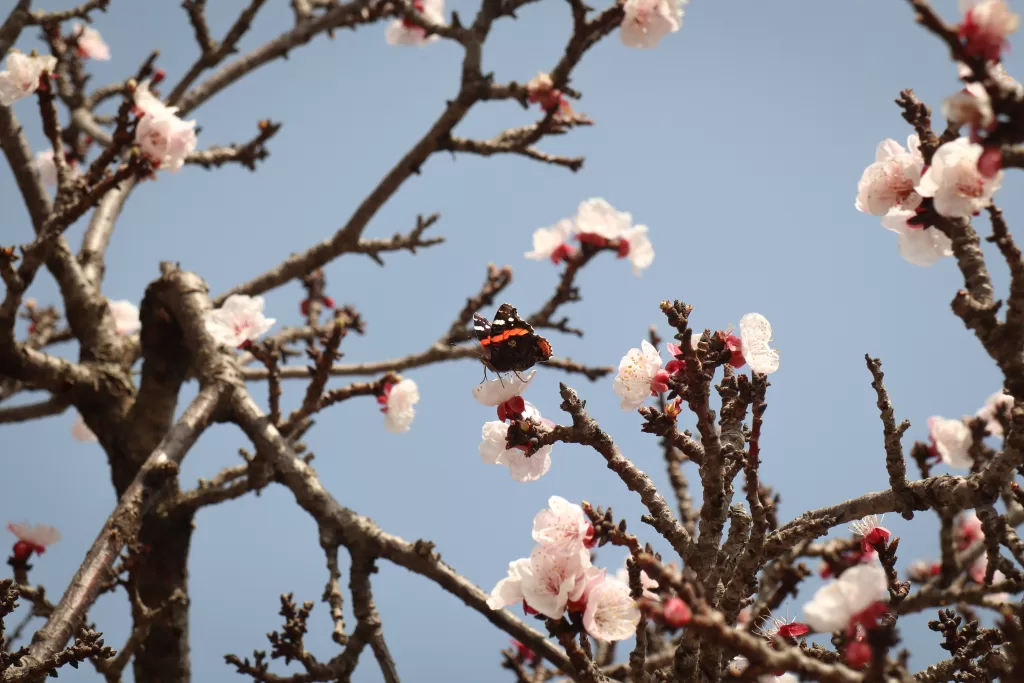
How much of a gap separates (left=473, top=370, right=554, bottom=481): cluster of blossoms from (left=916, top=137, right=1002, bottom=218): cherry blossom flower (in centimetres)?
116

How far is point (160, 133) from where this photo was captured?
401 centimetres

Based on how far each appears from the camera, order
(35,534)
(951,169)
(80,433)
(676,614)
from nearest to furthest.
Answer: (676,614), (951,169), (35,534), (80,433)

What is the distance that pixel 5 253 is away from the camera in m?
3.30

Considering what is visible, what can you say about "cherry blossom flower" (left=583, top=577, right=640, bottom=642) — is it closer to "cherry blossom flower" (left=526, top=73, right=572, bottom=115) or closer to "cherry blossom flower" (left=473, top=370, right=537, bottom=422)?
"cherry blossom flower" (left=473, top=370, right=537, bottom=422)

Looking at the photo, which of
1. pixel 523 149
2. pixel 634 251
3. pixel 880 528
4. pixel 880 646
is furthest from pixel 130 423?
pixel 880 646

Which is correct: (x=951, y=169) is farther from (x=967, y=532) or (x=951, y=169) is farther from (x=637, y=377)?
(x=967, y=532)

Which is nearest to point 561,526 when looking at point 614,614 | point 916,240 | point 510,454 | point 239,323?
point 510,454

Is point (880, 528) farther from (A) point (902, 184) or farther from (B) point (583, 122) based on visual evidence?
(B) point (583, 122)

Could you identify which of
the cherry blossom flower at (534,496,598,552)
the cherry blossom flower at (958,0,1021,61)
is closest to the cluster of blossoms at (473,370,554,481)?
the cherry blossom flower at (534,496,598,552)

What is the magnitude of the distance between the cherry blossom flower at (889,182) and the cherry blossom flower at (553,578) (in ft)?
4.45

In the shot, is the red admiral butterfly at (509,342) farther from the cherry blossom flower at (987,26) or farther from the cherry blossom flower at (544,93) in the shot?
the cherry blossom flower at (544,93)

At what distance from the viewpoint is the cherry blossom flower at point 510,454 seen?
2307 millimetres

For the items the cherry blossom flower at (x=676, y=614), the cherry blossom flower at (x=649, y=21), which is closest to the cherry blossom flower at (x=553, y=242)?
the cherry blossom flower at (x=649, y=21)

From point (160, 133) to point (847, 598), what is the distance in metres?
3.83
